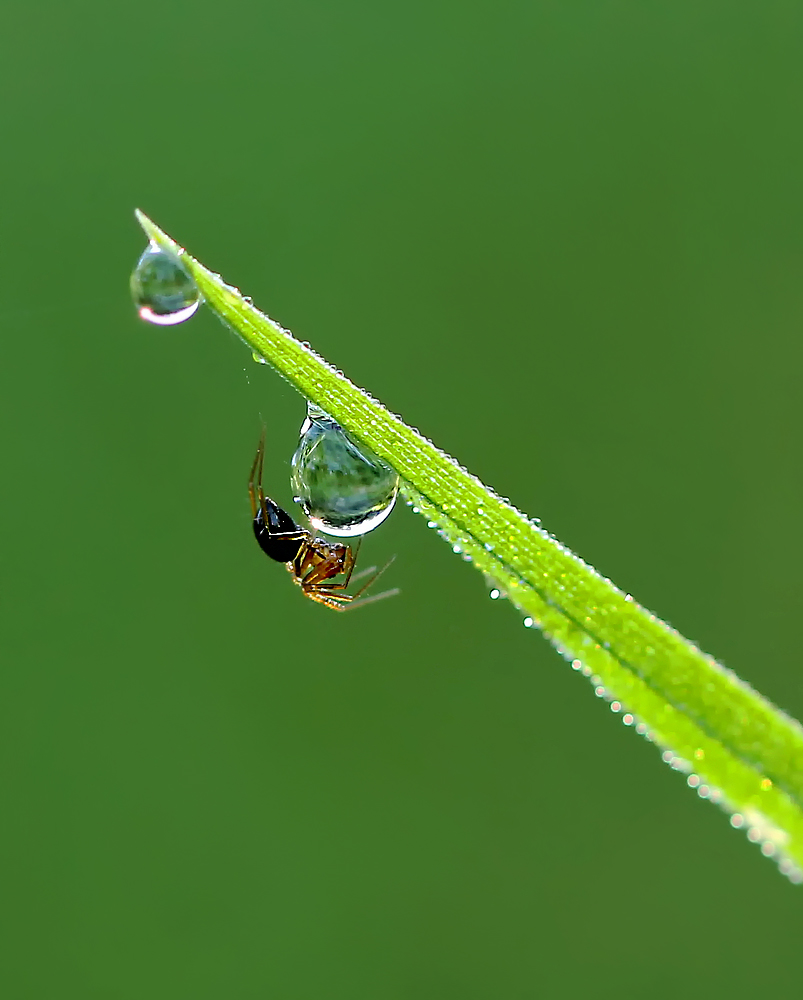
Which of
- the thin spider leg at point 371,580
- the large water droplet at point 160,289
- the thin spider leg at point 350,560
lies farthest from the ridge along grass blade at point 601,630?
the thin spider leg at point 371,580

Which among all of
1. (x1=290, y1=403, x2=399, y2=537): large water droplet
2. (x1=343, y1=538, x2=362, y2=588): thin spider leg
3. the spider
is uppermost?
the spider

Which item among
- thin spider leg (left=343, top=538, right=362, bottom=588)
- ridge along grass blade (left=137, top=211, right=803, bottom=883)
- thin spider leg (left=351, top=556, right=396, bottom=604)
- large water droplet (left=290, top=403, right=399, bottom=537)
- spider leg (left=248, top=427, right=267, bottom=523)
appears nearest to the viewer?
ridge along grass blade (left=137, top=211, right=803, bottom=883)

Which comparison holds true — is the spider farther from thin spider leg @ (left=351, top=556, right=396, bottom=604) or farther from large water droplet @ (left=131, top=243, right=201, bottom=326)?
large water droplet @ (left=131, top=243, right=201, bottom=326)

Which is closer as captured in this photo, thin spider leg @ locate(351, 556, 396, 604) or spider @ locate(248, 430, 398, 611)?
spider @ locate(248, 430, 398, 611)

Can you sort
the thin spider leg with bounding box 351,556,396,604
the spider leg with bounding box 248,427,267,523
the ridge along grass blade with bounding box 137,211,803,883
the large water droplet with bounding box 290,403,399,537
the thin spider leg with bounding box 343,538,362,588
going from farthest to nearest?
the thin spider leg with bounding box 351,556,396,604 → the thin spider leg with bounding box 343,538,362,588 → the spider leg with bounding box 248,427,267,523 → the large water droplet with bounding box 290,403,399,537 → the ridge along grass blade with bounding box 137,211,803,883

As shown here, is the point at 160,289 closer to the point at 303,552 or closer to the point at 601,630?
the point at 601,630

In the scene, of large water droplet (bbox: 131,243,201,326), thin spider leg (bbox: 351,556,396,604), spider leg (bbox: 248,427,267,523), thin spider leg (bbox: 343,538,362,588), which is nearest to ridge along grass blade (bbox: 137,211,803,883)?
large water droplet (bbox: 131,243,201,326)

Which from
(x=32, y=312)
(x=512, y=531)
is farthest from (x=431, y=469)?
→ (x=32, y=312)

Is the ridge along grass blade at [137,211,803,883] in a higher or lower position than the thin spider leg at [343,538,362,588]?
lower
